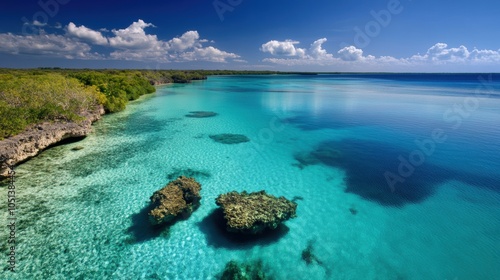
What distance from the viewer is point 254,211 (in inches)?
438

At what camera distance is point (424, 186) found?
14.6 m

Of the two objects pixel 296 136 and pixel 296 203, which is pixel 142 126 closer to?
pixel 296 136

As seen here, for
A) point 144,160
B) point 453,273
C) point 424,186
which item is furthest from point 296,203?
point 144,160

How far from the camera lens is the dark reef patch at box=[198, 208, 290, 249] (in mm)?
10062

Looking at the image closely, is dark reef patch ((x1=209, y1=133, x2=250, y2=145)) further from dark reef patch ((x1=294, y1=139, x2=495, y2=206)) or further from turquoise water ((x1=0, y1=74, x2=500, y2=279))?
dark reef patch ((x1=294, y1=139, x2=495, y2=206))

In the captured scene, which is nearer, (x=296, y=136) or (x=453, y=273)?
(x=453, y=273)

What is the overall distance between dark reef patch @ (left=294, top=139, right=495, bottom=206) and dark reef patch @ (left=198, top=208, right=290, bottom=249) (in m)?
6.01

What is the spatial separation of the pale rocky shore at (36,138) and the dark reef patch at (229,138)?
11.7 meters

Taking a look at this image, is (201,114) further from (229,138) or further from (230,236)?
(230,236)

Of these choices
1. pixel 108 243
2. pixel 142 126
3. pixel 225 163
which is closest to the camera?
pixel 108 243

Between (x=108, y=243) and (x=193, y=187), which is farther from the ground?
(x=193, y=187)

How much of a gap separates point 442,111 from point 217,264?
4319 cm

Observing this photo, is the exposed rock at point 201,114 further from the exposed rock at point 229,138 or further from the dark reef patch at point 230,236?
the dark reef patch at point 230,236

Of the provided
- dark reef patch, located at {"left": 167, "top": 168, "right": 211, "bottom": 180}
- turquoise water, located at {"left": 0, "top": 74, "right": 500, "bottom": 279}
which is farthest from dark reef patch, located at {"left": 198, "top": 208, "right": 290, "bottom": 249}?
dark reef patch, located at {"left": 167, "top": 168, "right": 211, "bottom": 180}
